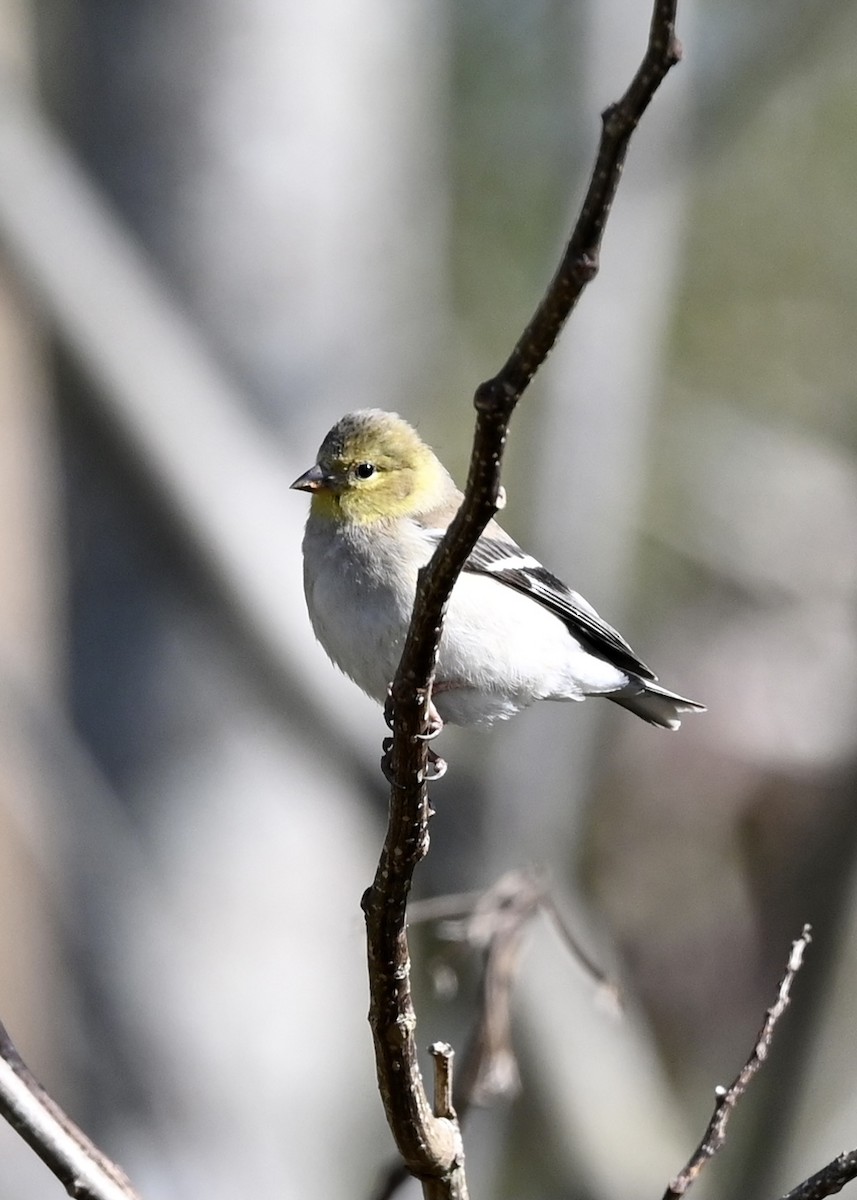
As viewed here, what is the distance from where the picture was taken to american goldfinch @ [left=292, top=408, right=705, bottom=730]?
3193 millimetres

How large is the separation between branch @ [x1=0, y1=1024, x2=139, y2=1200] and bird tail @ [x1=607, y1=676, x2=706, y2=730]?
7.52 ft

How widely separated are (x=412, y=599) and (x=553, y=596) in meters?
0.66

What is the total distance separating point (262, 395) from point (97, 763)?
62.2 inches

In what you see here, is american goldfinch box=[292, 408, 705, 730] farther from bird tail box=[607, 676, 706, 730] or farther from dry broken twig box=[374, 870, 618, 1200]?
dry broken twig box=[374, 870, 618, 1200]

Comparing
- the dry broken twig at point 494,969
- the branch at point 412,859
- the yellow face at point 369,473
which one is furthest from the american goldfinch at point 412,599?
the branch at point 412,859

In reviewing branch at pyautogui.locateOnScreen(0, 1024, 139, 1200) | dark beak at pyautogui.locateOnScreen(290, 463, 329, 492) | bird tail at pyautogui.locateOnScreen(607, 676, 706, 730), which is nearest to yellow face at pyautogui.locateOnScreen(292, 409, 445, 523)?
dark beak at pyautogui.locateOnScreen(290, 463, 329, 492)

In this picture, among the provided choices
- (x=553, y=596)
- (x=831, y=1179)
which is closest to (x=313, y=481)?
(x=553, y=596)

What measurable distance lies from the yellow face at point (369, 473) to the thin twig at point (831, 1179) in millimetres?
1987

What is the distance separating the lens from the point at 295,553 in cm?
521

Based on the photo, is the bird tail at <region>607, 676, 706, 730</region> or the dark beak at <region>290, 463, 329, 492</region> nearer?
the dark beak at <region>290, 463, 329, 492</region>

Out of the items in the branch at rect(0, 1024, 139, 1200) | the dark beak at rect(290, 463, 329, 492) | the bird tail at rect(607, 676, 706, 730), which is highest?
the dark beak at rect(290, 463, 329, 492)

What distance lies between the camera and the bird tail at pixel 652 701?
390 cm

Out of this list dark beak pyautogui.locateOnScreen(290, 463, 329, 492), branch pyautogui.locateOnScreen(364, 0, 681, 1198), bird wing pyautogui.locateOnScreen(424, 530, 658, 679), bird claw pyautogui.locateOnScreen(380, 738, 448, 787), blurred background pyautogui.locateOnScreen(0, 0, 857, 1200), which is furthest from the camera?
blurred background pyautogui.locateOnScreen(0, 0, 857, 1200)

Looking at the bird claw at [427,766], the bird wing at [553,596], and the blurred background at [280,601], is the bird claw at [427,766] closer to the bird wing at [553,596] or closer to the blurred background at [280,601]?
the bird wing at [553,596]
